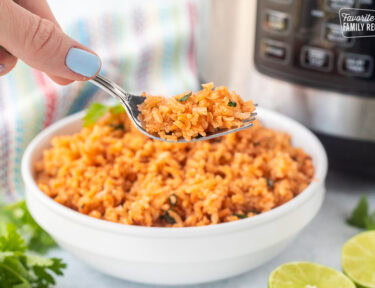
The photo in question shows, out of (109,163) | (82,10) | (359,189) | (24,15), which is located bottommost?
(359,189)

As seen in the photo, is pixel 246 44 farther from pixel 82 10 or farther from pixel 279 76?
pixel 82 10

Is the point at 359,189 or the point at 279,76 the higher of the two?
the point at 279,76

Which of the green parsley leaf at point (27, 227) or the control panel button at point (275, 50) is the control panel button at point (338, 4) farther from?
the green parsley leaf at point (27, 227)

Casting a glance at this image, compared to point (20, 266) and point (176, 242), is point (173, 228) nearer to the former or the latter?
point (176, 242)

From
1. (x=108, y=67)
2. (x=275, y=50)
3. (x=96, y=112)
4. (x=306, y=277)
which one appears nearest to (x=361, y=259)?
(x=306, y=277)

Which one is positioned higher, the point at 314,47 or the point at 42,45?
the point at 42,45

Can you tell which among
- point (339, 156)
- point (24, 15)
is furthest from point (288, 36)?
A: point (24, 15)

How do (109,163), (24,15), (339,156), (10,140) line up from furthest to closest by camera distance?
(10,140) < (339,156) < (109,163) < (24,15)

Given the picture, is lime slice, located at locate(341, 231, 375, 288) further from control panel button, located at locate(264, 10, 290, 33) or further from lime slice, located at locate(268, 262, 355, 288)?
control panel button, located at locate(264, 10, 290, 33)
